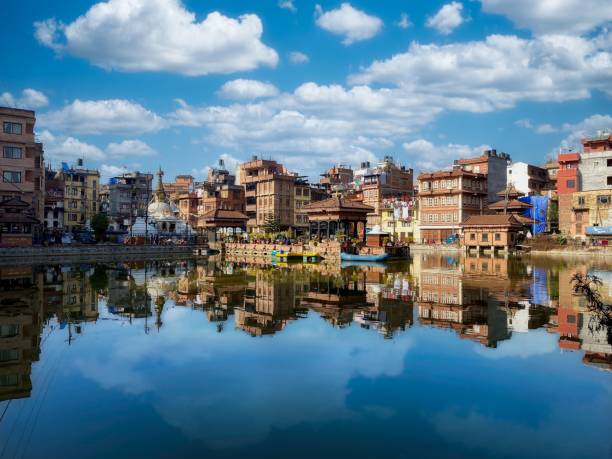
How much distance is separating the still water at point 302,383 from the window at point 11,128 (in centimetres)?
4228

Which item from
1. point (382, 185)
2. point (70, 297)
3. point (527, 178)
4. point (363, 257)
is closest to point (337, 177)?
point (382, 185)

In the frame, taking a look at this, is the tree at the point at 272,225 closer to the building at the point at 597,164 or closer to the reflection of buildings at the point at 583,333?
the building at the point at 597,164

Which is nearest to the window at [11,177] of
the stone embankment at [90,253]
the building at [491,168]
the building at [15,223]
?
the building at [15,223]

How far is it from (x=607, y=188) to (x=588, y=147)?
7.93 metres

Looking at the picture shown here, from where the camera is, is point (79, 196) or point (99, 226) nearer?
point (99, 226)

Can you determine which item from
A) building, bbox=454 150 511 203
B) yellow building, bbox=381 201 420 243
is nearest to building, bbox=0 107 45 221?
yellow building, bbox=381 201 420 243

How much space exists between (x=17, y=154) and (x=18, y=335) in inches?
1911

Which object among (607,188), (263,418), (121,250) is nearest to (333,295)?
(263,418)

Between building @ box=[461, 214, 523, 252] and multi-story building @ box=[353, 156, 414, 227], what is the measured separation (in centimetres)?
2011

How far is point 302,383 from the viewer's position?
11.3 metres

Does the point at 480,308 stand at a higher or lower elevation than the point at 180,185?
lower

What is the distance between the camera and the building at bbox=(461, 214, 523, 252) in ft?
225

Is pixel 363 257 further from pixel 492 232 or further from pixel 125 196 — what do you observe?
pixel 125 196

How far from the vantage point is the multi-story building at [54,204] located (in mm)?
83844
